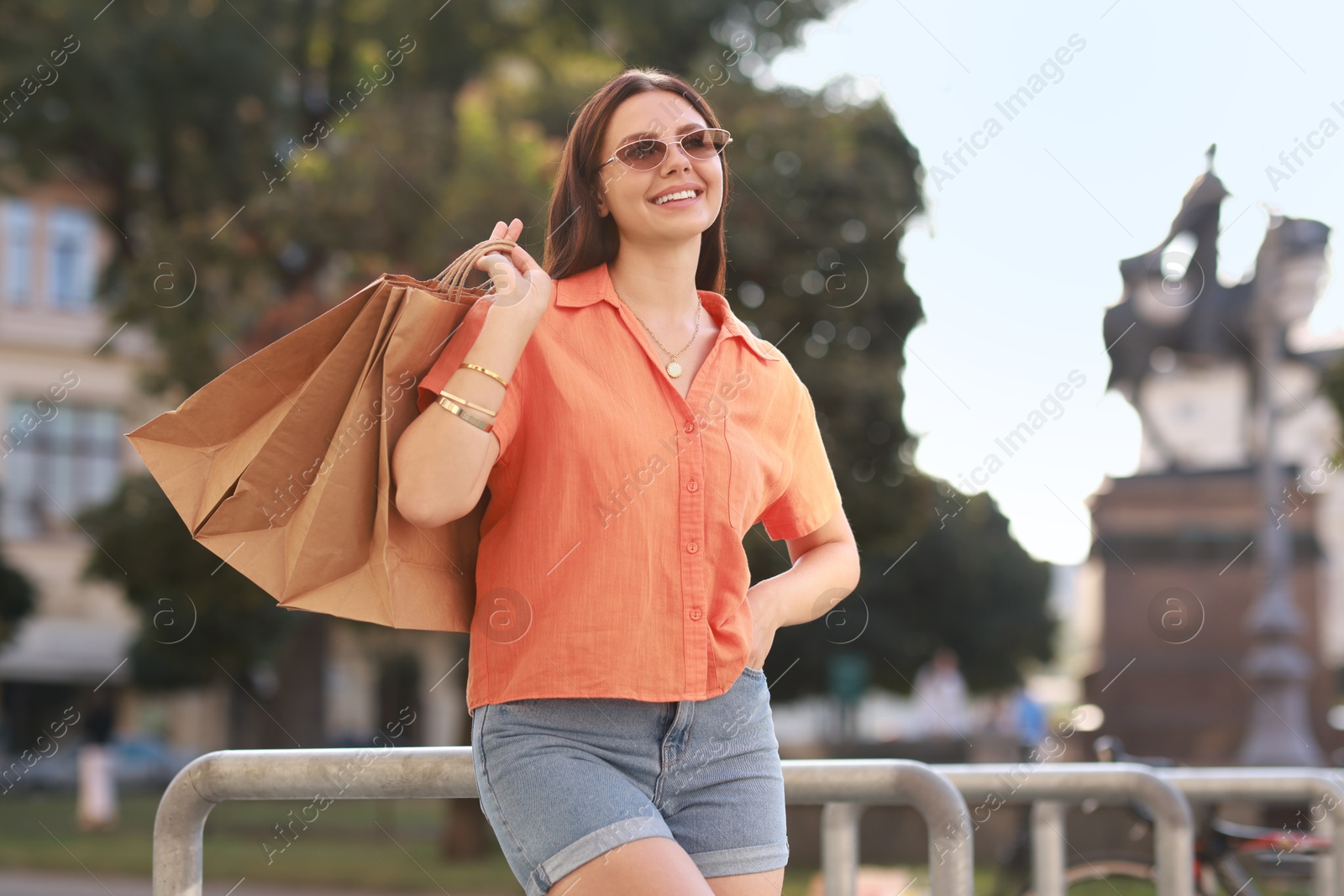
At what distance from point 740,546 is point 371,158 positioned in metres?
13.0

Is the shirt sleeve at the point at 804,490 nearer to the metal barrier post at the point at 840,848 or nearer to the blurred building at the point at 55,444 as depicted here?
the metal barrier post at the point at 840,848

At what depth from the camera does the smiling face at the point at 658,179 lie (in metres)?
2.25

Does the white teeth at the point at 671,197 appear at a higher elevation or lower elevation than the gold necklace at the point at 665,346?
higher

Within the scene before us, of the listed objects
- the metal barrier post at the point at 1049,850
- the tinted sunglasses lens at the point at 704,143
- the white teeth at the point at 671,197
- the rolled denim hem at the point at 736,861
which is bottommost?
the metal barrier post at the point at 1049,850

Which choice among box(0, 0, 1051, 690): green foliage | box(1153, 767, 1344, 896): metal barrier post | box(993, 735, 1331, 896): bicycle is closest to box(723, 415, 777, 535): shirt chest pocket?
box(1153, 767, 1344, 896): metal barrier post

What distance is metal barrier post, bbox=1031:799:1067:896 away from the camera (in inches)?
154

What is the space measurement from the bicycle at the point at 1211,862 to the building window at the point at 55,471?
27.6 m

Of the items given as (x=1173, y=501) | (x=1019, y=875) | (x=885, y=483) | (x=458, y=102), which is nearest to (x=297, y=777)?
(x=1019, y=875)

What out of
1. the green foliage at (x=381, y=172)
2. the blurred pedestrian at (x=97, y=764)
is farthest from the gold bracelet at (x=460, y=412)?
the blurred pedestrian at (x=97, y=764)

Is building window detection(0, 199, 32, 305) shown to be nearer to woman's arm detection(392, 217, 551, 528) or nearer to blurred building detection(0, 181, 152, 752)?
blurred building detection(0, 181, 152, 752)

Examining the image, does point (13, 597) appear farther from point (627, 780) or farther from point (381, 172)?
point (627, 780)

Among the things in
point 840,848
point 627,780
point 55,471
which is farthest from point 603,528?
point 55,471

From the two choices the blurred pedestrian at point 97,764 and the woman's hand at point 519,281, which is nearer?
the woman's hand at point 519,281

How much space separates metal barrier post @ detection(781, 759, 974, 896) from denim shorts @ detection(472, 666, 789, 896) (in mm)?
623
